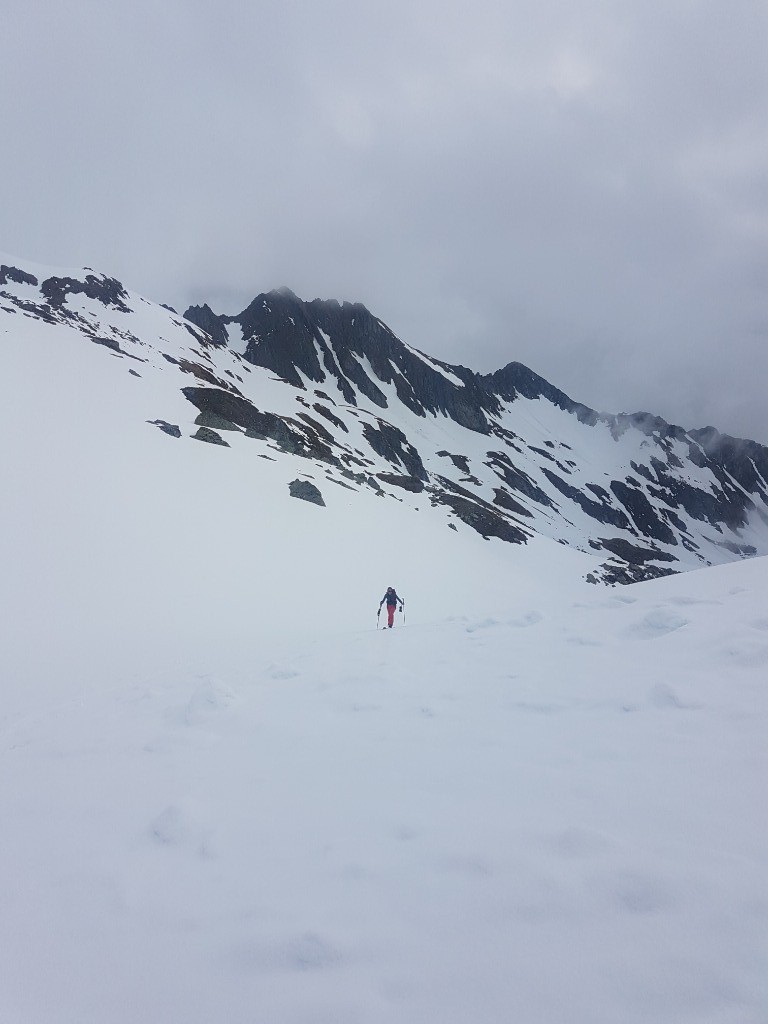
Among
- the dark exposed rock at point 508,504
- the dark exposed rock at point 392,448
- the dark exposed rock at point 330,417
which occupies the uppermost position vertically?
the dark exposed rock at point 330,417

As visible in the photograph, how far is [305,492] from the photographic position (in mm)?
30672

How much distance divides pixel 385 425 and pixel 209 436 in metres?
57.6

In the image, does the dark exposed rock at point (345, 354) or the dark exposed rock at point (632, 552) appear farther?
the dark exposed rock at point (345, 354)

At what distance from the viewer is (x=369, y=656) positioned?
8086 mm

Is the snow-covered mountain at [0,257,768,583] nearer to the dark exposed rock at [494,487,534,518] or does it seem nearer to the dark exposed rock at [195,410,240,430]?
the dark exposed rock at [195,410,240,430]

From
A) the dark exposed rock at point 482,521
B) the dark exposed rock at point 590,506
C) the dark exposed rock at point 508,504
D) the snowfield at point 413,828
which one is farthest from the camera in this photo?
the dark exposed rock at point 590,506

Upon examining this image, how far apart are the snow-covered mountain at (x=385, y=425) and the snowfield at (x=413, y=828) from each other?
24675mm

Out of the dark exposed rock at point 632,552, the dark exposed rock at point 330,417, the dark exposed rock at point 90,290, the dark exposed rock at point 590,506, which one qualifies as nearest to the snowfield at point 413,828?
the dark exposed rock at point 330,417

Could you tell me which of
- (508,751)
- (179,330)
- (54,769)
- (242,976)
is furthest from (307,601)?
(179,330)

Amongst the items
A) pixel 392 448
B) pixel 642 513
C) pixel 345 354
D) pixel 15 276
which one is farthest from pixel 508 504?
pixel 15 276

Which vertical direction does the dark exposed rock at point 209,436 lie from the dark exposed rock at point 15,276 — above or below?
below

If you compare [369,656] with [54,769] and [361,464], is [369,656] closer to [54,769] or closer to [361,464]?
[54,769]

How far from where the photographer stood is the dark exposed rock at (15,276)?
75375 mm

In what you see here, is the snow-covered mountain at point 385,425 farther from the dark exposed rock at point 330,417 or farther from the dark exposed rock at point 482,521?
the dark exposed rock at point 330,417
